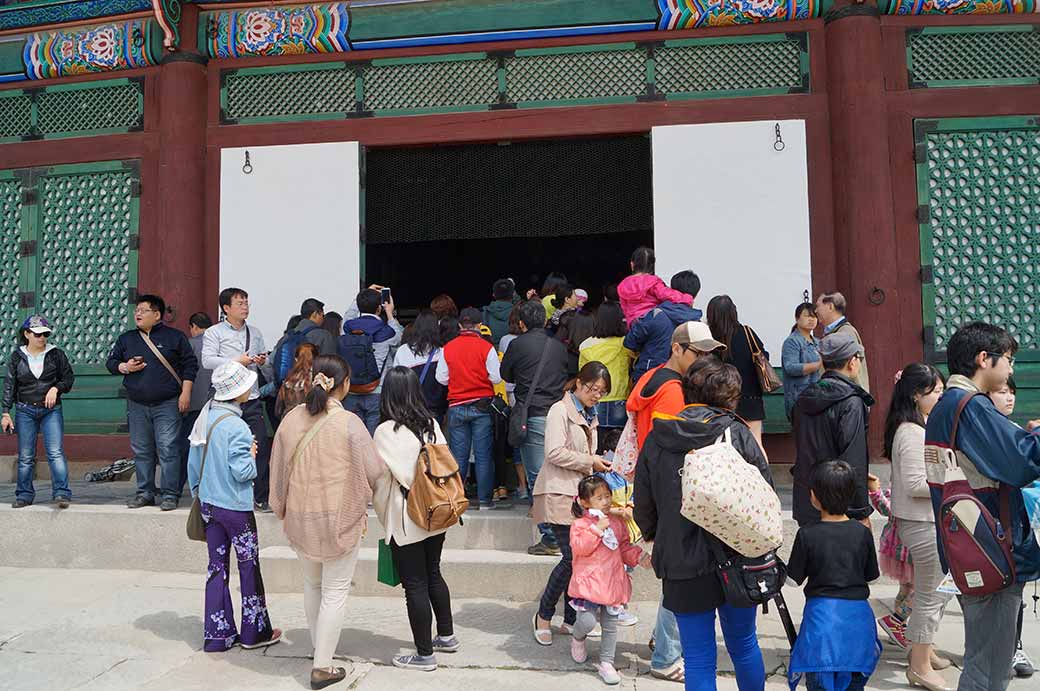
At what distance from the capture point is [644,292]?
6082 millimetres

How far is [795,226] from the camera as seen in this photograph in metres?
7.77

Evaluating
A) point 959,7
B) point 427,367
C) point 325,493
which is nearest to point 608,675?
point 325,493

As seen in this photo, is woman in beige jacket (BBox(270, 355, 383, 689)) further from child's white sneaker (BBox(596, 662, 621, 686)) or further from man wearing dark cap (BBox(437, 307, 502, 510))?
man wearing dark cap (BBox(437, 307, 502, 510))

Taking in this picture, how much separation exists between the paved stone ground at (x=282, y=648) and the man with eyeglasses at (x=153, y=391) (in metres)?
0.98

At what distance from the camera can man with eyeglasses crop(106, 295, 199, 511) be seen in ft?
22.6

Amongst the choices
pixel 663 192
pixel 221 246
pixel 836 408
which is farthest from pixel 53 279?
pixel 836 408

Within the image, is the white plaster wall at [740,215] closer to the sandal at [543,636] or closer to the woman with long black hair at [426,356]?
the woman with long black hair at [426,356]

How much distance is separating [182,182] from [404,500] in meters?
5.28

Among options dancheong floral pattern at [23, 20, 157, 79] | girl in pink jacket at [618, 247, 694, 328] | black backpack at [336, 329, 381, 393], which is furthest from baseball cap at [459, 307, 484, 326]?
dancheong floral pattern at [23, 20, 157, 79]

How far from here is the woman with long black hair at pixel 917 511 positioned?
4.32 meters

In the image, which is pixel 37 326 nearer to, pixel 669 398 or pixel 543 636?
pixel 543 636

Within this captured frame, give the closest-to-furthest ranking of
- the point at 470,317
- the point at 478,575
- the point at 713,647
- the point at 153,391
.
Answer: the point at 713,647, the point at 478,575, the point at 470,317, the point at 153,391

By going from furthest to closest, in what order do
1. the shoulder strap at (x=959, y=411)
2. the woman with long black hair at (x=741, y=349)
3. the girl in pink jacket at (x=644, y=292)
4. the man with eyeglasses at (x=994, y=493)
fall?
the girl in pink jacket at (x=644, y=292) → the woman with long black hair at (x=741, y=349) → the shoulder strap at (x=959, y=411) → the man with eyeglasses at (x=994, y=493)

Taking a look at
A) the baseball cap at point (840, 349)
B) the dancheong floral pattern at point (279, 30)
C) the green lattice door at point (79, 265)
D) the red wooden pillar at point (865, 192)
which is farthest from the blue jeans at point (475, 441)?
the dancheong floral pattern at point (279, 30)
